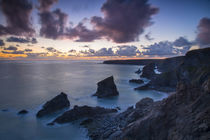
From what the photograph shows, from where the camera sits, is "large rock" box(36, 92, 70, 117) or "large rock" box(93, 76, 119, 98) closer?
"large rock" box(36, 92, 70, 117)

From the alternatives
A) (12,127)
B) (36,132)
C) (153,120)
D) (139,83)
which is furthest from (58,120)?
(139,83)

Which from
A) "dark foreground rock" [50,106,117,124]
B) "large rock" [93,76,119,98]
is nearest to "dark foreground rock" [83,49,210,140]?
"dark foreground rock" [50,106,117,124]

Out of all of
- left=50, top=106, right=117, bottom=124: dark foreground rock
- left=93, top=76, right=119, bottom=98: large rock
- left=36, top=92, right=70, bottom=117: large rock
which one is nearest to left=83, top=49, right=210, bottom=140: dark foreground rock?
left=50, top=106, right=117, bottom=124: dark foreground rock

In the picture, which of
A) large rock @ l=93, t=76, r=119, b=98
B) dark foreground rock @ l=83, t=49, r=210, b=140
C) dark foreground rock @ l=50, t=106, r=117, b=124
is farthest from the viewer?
large rock @ l=93, t=76, r=119, b=98

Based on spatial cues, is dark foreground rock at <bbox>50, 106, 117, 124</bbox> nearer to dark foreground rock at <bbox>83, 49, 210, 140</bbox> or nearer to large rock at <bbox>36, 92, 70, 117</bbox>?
large rock at <bbox>36, 92, 70, 117</bbox>

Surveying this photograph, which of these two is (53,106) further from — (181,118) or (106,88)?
(181,118)

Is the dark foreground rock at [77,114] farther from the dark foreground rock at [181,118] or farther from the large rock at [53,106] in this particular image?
the dark foreground rock at [181,118]

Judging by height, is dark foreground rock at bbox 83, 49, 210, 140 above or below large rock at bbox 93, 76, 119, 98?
above

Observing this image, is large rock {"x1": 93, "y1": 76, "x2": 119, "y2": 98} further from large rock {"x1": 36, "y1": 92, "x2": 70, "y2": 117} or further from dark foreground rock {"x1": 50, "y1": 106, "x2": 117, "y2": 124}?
dark foreground rock {"x1": 50, "y1": 106, "x2": 117, "y2": 124}

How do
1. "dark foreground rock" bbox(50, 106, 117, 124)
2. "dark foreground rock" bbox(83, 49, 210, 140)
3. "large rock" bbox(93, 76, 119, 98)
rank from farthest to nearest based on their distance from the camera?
"large rock" bbox(93, 76, 119, 98), "dark foreground rock" bbox(50, 106, 117, 124), "dark foreground rock" bbox(83, 49, 210, 140)

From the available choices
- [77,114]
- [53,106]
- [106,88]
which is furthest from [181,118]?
[106,88]

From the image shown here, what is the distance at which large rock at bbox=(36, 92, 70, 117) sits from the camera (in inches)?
887

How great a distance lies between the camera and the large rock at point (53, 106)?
22538mm

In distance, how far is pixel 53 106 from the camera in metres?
23.5
